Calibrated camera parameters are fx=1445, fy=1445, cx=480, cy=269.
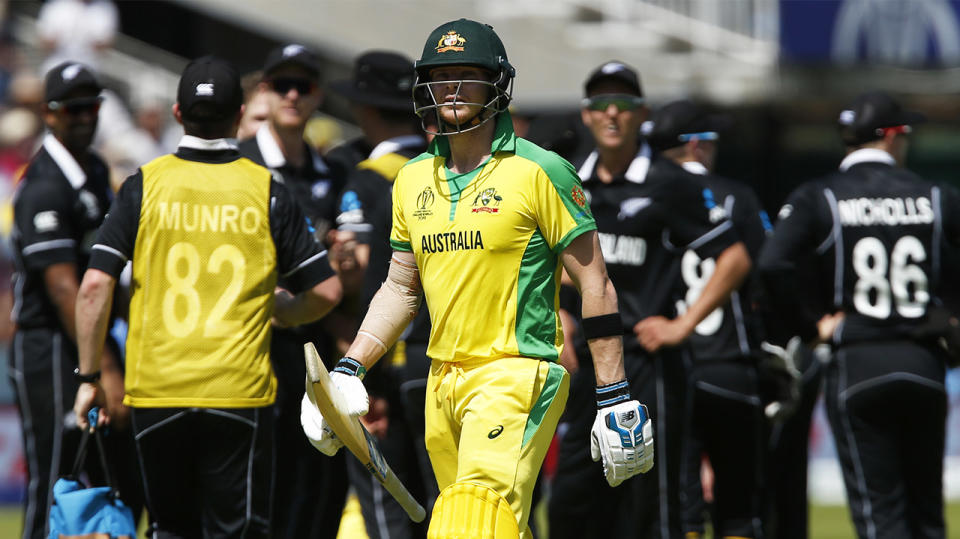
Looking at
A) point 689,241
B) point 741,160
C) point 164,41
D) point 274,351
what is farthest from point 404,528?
point 164,41

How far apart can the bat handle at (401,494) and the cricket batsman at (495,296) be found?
15cm

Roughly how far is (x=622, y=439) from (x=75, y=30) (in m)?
14.1

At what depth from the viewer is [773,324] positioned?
8.88 metres

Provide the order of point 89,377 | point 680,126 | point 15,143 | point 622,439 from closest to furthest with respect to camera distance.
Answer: point 622,439
point 89,377
point 680,126
point 15,143

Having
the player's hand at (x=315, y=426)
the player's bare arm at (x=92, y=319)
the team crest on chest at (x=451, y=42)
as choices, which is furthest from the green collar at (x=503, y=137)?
the player's bare arm at (x=92, y=319)

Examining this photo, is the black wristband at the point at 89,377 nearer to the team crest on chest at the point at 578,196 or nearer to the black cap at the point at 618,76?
the team crest on chest at the point at 578,196

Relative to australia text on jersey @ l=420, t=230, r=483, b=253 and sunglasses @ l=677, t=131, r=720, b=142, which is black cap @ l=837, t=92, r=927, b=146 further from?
australia text on jersey @ l=420, t=230, r=483, b=253

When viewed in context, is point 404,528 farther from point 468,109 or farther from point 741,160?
point 741,160

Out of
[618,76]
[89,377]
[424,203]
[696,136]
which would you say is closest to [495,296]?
[424,203]

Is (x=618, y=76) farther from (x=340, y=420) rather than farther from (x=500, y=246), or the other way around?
(x=340, y=420)

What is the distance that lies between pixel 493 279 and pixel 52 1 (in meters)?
13.9

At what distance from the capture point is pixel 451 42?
5.43 m

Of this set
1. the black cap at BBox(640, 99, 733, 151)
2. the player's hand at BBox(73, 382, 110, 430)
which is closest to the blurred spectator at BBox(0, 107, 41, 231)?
the black cap at BBox(640, 99, 733, 151)

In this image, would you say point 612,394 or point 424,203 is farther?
point 424,203
